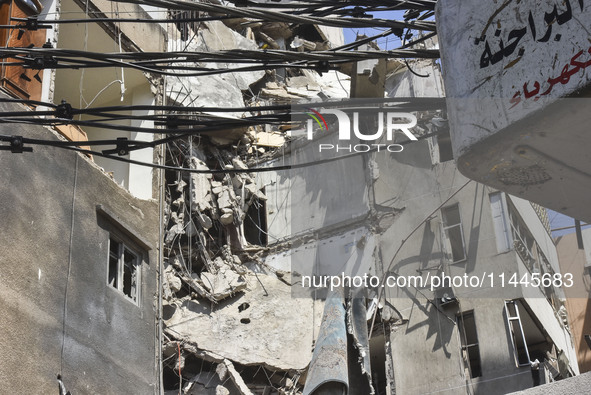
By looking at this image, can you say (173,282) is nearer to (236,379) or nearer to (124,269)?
(236,379)

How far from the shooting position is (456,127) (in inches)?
153

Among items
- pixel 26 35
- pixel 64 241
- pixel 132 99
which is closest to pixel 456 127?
pixel 64 241

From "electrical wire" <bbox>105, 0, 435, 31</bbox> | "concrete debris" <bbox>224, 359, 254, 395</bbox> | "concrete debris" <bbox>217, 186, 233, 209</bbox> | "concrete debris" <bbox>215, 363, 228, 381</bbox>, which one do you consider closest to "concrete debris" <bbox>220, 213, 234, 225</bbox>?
"concrete debris" <bbox>217, 186, 233, 209</bbox>

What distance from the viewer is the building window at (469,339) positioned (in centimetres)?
2036

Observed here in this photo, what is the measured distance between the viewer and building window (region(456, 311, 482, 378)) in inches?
802

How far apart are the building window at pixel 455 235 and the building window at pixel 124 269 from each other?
10.6 m

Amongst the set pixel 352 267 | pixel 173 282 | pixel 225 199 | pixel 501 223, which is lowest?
pixel 173 282

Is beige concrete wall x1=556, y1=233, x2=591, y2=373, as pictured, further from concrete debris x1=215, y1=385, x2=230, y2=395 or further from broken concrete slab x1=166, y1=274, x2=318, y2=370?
concrete debris x1=215, y1=385, x2=230, y2=395

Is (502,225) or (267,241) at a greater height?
(267,241)

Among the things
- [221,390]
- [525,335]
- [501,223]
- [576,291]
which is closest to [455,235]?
[501,223]

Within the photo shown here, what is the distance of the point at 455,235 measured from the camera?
21547 mm

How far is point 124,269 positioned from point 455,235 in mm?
11033

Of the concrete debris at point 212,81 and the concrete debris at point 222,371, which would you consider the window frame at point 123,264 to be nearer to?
the concrete debris at point 222,371

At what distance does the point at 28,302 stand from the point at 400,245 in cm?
1215
